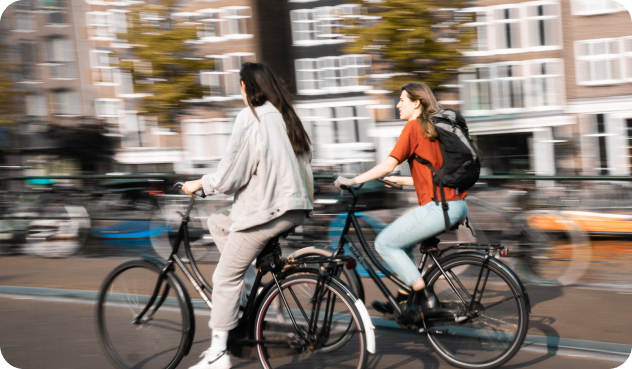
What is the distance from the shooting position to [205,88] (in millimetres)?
9109

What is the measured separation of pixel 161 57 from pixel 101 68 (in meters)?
2.12

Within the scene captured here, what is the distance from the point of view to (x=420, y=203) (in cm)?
372

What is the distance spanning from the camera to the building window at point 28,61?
33.1ft

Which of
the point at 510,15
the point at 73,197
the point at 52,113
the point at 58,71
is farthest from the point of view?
the point at 510,15

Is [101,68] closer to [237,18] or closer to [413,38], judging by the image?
[237,18]

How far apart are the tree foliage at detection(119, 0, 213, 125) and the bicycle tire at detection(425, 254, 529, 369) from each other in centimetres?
610

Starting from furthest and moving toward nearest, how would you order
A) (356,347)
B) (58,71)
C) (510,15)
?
(510,15)
(58,71)
(356,347)

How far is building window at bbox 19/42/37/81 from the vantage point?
1010cm

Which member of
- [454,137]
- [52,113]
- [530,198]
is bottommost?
[530,198]

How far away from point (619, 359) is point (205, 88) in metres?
6.93

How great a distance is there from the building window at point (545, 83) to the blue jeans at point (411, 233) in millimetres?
11674

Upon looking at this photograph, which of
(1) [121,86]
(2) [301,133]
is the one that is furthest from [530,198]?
(1) [121,86]

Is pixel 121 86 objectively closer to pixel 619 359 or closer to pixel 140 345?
pixel 140 345

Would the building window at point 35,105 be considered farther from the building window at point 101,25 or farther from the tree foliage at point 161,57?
the tree foliage at point 161,57
